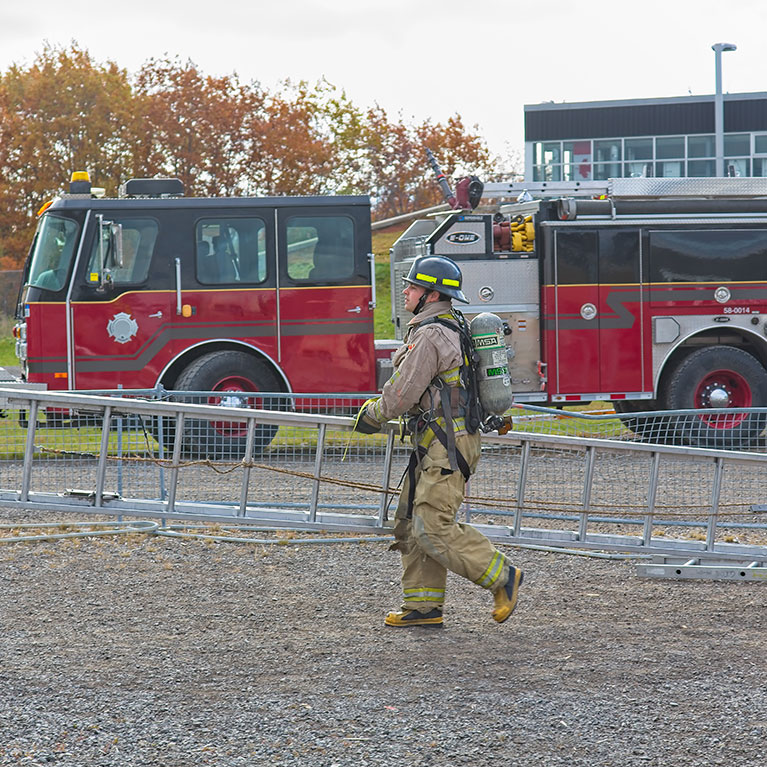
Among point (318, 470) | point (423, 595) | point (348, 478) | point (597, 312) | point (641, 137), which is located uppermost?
point (641, 137)

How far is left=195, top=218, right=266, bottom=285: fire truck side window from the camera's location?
1206 cm

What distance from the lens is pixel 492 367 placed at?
577cm

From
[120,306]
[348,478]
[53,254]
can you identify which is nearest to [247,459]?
[348,478]

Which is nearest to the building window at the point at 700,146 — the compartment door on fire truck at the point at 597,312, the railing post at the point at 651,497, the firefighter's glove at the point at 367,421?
the compartment door on fire truck at the point at 597,312

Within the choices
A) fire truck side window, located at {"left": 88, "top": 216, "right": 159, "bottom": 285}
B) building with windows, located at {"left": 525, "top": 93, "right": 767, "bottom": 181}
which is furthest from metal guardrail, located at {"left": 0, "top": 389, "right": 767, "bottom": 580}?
building with windows, located at {"left": 525, "top": 93, "right": 767, "bottom": 181}

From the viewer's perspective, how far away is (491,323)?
581 centimetres

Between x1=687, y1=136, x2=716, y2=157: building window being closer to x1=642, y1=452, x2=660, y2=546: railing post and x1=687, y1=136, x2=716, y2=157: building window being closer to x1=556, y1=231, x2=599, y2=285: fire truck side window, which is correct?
x1=556, y1=231, x2=599, y2=285: fire truck side window

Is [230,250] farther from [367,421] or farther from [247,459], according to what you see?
[367,421]

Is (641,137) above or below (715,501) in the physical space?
above

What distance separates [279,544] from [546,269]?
562 cm

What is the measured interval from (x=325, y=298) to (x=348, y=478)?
14.2 feet

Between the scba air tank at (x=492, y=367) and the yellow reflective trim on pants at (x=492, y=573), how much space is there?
2.43ft

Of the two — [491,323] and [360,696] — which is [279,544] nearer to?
[491,323]

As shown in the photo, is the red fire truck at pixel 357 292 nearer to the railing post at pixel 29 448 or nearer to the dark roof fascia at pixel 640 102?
the railing post at pixel 29 448
